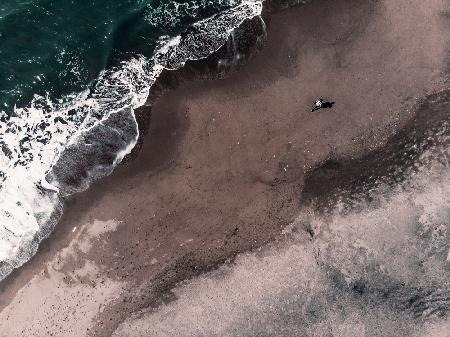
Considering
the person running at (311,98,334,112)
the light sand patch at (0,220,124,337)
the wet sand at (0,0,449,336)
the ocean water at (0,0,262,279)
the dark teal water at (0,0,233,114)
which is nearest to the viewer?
the person running at (311,98,334,112)

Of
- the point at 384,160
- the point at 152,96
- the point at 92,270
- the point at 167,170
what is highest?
the point at 152,96

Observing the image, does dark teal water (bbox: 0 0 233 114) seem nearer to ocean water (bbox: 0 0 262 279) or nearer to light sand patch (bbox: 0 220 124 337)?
ocean water (bbox: 0 0 262 279)

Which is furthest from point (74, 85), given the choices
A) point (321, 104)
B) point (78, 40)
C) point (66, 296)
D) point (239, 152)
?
point (321, 104)

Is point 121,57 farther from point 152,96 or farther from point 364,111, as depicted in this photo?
point 364,111

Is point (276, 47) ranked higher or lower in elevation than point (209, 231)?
higher

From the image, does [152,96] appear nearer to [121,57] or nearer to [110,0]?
[121,57]

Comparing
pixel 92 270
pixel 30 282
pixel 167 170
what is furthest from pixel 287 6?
pixel 30 282

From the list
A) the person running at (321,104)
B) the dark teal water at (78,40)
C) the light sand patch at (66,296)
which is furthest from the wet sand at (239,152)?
the dark teal water at (78,40)

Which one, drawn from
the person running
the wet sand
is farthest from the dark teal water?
the person running
